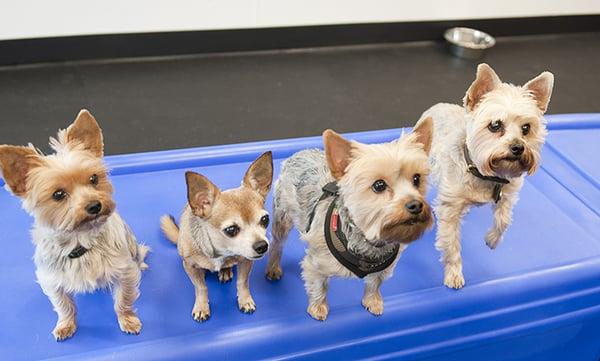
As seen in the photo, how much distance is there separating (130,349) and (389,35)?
458cm

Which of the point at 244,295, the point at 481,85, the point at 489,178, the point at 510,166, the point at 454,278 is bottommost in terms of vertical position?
the point at 454,278

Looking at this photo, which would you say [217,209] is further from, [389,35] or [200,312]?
[389,35]

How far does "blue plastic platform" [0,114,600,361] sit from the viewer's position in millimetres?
2012

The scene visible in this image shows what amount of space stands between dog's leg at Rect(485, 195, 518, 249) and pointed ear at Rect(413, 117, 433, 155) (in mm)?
671

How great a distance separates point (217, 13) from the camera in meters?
4.95

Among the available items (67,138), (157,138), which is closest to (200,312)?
(67,138)

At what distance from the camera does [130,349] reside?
194 centimetres

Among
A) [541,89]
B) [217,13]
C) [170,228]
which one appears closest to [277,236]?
[170,228]

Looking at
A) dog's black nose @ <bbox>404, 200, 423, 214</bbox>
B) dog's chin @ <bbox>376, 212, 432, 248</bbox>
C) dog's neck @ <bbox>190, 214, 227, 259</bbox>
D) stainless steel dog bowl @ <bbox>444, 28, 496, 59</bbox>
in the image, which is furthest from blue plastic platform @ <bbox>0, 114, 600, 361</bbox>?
stainless steel dog bowl @ <bbox>444, 28, 496, 59</bbox>

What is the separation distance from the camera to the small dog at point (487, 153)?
6.68 feet

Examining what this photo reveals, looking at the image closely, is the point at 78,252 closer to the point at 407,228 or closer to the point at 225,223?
the point at 225,223

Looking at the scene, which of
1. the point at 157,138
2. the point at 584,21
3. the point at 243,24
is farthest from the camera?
the point at 584,21

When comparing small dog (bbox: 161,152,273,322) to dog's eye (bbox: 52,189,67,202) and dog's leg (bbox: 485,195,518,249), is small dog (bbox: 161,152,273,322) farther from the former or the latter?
dog's leg (bbox: 485,195,518,249)

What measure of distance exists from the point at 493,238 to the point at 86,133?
1.72 meters
